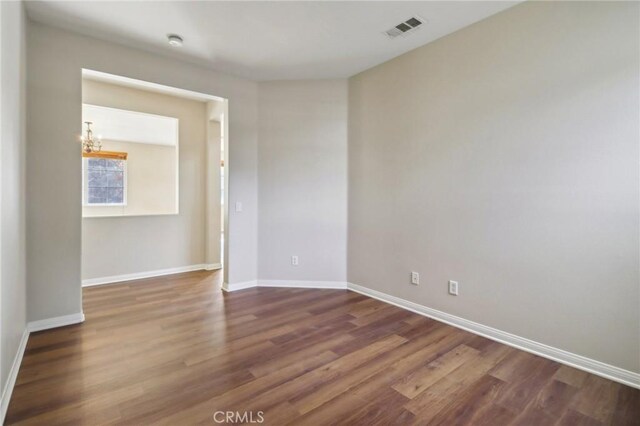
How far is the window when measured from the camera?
6.32m

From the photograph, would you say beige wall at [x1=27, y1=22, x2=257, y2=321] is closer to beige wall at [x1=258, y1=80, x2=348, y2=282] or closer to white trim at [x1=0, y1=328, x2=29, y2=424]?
white trim at [x1=0, y1=328, x2=29, y2=424]

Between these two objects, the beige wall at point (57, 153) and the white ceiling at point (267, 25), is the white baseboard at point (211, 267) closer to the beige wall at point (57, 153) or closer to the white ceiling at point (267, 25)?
the beige wall at point (57, 153)

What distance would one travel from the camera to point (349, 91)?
12.9ft

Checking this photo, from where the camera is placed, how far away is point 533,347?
2.39 metres

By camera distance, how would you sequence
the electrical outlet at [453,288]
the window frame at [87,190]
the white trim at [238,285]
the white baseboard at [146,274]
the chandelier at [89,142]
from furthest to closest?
the window frame at [87,190]
the chandelier at [89,142]
the white baseboard at [146,274]
the white trim at [238,285]
the electrical outlet at [453,288]

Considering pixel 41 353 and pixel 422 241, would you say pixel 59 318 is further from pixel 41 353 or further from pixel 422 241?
pixel 422 241

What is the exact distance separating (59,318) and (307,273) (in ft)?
8.54

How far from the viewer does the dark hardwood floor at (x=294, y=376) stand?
169 cm

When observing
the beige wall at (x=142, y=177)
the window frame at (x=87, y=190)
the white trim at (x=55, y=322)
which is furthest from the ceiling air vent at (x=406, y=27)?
the window frame at (x=87, y=190)

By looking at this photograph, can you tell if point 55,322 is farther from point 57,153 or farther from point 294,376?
point 294,376

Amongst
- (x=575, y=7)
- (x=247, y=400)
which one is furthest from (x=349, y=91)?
(x=247, y=400)

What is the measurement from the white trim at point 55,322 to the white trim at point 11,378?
20 cm

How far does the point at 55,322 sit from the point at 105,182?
4.63 meters

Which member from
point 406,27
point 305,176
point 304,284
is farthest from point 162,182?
point 406,27
